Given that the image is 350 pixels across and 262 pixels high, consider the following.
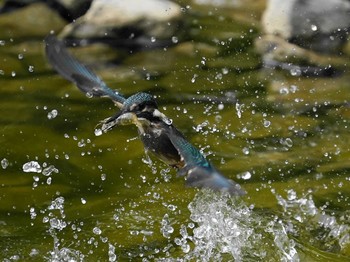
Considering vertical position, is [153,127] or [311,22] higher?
[153,127]

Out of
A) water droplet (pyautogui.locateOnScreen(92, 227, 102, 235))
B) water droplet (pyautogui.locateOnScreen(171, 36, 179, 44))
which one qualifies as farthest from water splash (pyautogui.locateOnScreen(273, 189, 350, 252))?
water droplet (pyautogui.locateOnScreen(171, 36, 179, 44))

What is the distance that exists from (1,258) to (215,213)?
1.09 metres

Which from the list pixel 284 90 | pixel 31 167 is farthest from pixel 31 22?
pixel 31 167

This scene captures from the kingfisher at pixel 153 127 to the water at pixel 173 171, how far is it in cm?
16

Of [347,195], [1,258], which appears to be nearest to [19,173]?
[1,258]

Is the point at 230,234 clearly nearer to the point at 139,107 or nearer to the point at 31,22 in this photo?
the point at 139,107

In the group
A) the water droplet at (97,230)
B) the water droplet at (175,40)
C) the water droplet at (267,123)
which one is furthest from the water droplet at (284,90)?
the water droplet at (97,230)

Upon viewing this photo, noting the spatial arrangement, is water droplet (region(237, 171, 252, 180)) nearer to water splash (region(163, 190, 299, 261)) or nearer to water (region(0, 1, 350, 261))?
water (region(0, 1, 350, 261))

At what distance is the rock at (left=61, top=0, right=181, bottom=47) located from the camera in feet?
22.5

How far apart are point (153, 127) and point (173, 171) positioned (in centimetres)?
144

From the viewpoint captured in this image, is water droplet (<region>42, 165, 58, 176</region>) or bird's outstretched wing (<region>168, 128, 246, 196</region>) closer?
bird's outstretched wing (<region>168, 128, 246, 196</region>)

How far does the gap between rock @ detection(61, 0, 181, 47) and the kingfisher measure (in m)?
3.19

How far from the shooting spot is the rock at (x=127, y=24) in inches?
270

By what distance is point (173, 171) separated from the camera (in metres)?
4.78
